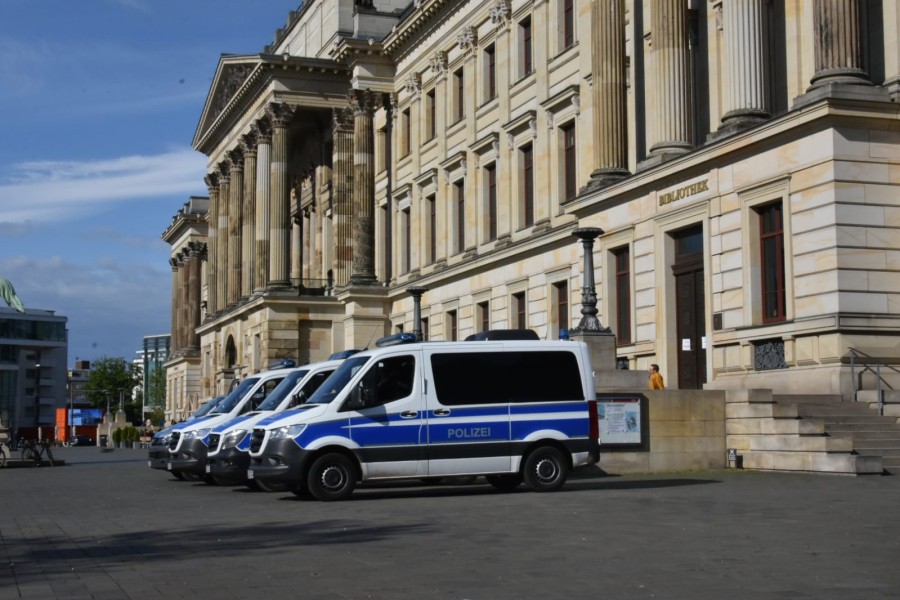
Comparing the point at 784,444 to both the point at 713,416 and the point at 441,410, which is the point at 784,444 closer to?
the point at 713,416

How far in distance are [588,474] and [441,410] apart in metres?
4.88

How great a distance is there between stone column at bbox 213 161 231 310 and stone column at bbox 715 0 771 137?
163 feet

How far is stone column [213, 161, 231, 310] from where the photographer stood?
251ft

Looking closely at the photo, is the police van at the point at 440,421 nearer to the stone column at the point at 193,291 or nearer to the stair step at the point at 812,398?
the stair step at the point at 812,398

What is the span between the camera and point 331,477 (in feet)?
64.5

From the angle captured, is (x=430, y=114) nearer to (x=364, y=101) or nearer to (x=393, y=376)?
(x=364, y=101)

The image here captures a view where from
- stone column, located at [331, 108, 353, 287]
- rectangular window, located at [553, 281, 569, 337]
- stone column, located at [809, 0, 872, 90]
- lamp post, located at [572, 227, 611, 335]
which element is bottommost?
lamp post, located at [572, 227, 611, 335]

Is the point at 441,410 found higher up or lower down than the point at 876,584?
higher up

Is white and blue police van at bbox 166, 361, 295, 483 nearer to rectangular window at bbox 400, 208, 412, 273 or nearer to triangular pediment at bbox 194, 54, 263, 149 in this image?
rectangular window at bbox 400, 208, 412, 273

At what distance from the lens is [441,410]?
20.1 metres

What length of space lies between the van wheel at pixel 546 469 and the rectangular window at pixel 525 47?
89.0 ft

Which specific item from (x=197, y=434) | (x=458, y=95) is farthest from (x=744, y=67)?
(x=458, y=95)

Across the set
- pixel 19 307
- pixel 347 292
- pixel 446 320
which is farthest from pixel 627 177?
pixel 19 307

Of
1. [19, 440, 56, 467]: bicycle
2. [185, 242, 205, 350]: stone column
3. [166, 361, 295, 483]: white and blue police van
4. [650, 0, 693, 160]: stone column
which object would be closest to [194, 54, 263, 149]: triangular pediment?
[19, 440, 56, 467]: bicycle
